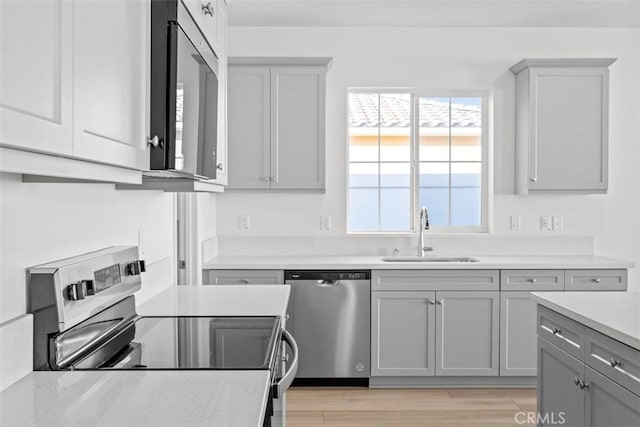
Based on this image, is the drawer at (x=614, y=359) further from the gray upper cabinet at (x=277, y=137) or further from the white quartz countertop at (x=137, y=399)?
the gray upper cabinet at (x=277, y=137)

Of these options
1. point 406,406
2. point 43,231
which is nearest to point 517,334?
point 406,406

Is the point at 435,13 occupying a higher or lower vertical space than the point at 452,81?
higher

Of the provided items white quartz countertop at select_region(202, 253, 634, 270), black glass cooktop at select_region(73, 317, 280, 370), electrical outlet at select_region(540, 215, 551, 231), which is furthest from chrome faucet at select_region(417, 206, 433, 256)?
black glass cooktop at select_region(73, 317, 280, 370)

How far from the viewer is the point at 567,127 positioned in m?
4.13

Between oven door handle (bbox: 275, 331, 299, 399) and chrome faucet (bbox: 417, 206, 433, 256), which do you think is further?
chrome faucet (bbox: 417, 206, 433, 256)

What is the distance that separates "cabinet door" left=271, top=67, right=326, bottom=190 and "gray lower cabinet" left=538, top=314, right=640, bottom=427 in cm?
202

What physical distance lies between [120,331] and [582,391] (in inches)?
64.6

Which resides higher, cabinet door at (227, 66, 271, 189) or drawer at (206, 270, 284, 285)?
cabinet door at (227, 66, 271, 189)

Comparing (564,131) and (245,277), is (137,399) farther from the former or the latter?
(564,131)

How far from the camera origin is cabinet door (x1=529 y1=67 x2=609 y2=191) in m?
4.12

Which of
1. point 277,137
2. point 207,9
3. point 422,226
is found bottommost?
point 422,226

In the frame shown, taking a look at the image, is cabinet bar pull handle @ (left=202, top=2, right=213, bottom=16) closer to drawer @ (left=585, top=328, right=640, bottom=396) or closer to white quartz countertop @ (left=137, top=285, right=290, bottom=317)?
white quartz countertop @ (left=137, top=285, right=290, bottom=317)

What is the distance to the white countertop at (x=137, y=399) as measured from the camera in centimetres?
115

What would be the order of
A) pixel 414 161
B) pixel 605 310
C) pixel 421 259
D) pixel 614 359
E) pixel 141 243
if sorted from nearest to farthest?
pixel 614 359 < pixel 605 310 < pixel 141 243 < pixel 421 259 < pixel 414 161
